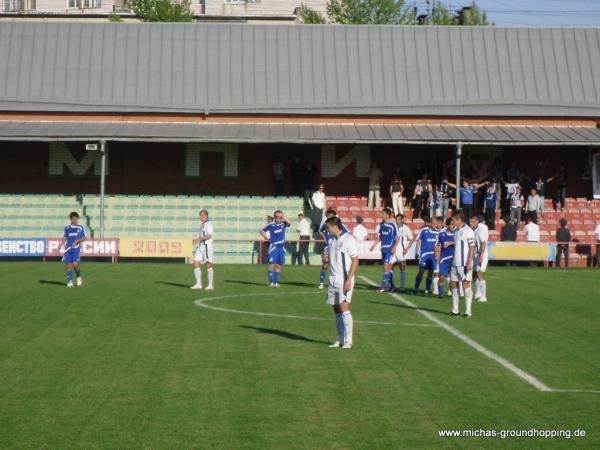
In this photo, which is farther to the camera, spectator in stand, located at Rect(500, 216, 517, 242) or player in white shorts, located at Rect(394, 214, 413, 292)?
spectator in stand, located at Rect(500, 216, 517, 242)

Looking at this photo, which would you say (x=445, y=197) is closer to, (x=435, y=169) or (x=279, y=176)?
(x=435, y=169)

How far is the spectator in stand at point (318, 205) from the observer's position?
4269 cm

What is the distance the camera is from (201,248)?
27.0m

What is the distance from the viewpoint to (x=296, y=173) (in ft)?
149

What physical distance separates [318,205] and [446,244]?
58.7ft

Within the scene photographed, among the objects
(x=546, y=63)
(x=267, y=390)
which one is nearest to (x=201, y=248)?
(x=267, y=390)

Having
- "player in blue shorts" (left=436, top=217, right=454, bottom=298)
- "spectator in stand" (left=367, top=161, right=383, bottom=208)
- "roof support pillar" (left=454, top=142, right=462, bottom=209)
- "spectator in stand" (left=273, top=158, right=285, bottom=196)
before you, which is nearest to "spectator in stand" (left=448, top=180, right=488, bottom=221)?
"roof support pillar" (left=454, top=142, right=462, bottom=209)

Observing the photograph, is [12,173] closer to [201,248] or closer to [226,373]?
[201,248]

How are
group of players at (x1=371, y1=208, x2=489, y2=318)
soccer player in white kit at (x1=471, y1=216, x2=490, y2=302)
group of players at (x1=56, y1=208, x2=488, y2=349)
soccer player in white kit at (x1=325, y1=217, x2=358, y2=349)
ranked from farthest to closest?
soccer player in white kit at (x1=471, y1=216, x2=490, y2=302) < group of players at (x1=371, y1=208, x2=489, y2=318) < group of players at (x1=56, y1=208, x2=488, y2=349) < soccer player in white kit at (x1=325, y1=217, x2=358, y2=349)

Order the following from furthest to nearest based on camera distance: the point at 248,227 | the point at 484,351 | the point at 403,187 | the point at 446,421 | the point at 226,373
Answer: the point at 403,187, the point at 248,227, the point at 484,351, the point at 226,373, the point at 446,421

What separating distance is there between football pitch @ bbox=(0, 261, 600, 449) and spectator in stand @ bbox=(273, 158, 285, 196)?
777 inches

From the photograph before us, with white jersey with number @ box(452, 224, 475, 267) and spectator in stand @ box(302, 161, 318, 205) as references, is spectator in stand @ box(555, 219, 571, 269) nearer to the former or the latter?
spectator in stand @ box(302, 161, 318, 205)

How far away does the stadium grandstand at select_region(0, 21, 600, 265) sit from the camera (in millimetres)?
46562

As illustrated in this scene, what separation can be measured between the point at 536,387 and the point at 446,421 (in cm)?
256
